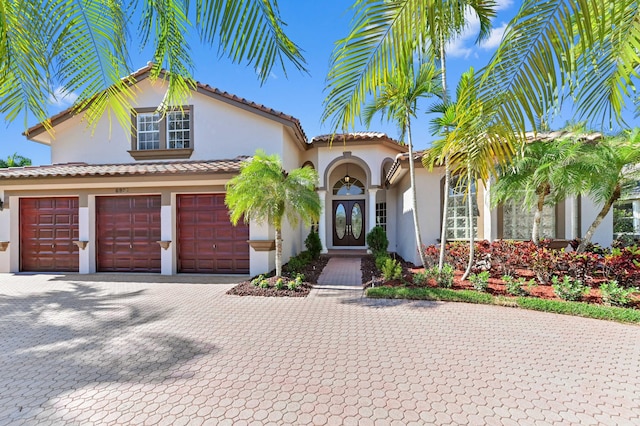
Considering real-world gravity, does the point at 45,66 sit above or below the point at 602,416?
above

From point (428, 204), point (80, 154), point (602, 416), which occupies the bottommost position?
point (602, 416)

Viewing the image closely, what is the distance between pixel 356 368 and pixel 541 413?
6.91ft

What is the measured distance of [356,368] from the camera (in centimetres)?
411

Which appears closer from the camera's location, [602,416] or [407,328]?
[602,416]

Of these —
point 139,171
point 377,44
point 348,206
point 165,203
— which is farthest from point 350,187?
point 377,44

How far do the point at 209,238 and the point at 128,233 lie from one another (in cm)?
325

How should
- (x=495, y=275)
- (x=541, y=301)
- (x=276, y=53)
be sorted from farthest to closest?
1. (x=495, y=275)
2. (x=541, y=301)
3. (x=276, y=53)

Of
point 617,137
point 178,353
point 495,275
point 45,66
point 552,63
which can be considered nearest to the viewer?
point 552,63

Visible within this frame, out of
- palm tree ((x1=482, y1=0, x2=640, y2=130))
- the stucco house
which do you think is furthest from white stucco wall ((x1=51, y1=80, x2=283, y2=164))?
palm tree ((x1=482, y1=0, x2=640, y2=130))

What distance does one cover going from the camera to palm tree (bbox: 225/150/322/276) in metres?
8.42

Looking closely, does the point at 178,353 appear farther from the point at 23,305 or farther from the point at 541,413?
the point at 23,305

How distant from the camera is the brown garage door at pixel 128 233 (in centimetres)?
1109

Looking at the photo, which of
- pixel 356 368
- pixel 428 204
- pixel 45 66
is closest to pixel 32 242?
pixel 45 66

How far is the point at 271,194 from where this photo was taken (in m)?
8.66
